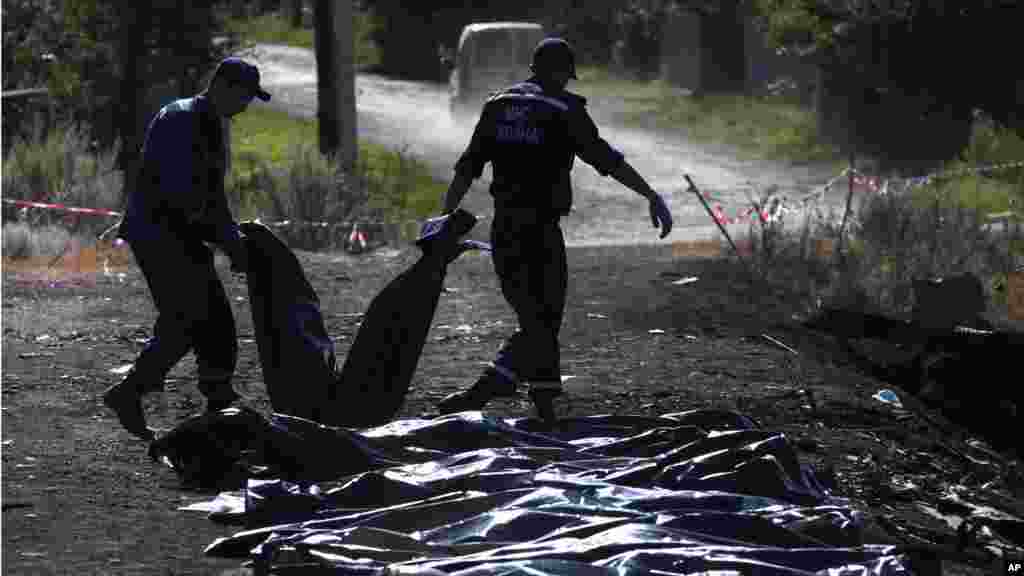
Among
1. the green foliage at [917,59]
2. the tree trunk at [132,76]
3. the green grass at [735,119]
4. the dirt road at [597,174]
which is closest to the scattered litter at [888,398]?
the dirt road at [597,174]

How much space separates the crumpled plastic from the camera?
6.39 meters

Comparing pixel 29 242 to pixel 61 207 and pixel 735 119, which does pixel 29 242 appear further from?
pixel 735 119

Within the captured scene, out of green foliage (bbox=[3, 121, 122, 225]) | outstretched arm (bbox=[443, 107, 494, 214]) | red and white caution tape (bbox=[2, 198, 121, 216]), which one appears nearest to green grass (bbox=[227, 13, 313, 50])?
green foliage (bbox=[3, 121, 122, 225])

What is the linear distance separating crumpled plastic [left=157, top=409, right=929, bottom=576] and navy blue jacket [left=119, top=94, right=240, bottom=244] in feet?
3.22

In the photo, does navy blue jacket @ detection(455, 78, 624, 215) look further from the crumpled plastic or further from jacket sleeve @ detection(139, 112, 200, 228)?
jacket sleeve @ detection(139, 112, 200, 228)

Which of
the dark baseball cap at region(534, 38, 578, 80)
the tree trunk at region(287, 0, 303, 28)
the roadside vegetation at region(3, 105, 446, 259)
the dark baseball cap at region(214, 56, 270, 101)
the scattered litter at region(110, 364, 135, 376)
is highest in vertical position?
the dark baseball cap at region(534, 38, 578, 80)

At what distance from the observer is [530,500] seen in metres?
7.01

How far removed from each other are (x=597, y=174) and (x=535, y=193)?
16125 millimetres

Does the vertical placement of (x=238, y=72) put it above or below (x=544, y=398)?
above

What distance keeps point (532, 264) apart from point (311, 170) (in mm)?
9344

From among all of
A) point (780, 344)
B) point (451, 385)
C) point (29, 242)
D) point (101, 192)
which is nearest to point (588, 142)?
point (451, 385)

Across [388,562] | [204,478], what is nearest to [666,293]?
[204,478]

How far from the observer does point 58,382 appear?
10.5m

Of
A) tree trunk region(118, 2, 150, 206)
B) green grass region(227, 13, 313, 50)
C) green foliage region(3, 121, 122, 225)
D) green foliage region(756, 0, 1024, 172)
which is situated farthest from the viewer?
green grass region(227, 13, 313, 50)
